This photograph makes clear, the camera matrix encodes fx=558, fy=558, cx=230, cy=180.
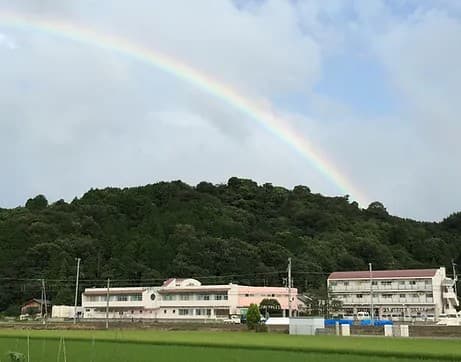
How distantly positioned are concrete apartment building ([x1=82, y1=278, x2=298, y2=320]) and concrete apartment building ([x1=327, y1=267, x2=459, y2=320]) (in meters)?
7.45

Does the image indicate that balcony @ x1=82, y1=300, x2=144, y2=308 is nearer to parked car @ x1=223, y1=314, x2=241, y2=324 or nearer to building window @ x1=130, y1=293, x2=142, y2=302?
building window @ x1=130, y1=293, x2=142, y2=302

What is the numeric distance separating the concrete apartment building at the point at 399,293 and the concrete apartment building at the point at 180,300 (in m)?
7.45

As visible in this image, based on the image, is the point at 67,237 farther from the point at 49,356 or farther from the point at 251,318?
the point at 49,356

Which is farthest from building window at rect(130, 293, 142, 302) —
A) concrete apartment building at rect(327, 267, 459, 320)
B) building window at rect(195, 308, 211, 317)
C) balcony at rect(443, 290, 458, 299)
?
balcony at rect(443, 290, 458, 299)

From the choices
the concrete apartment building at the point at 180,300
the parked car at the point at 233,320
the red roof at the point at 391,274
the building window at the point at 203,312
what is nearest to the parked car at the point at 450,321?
the red roof at the point at 391,274

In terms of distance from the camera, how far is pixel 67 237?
282 ft

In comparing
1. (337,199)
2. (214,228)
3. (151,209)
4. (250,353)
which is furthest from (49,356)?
(337,199)

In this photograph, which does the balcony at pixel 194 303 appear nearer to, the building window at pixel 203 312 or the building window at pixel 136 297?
the building window at pixel 203 312

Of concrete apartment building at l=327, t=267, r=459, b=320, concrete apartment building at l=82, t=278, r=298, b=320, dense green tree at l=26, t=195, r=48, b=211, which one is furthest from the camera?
dense green tree at l=26, t=195, r=48, b=211

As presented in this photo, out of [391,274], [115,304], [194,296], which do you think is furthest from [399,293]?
[115,304]

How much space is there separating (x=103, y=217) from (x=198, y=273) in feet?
70.6

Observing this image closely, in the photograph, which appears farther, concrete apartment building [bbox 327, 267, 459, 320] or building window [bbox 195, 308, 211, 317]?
building window [bbox 195, 308, 211, 317]

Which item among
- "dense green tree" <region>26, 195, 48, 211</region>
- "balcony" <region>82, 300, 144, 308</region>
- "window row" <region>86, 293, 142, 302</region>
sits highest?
"dense green tree" <region>26, 195, 48, 211</region>

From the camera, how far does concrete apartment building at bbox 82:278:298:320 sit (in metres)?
70.2
